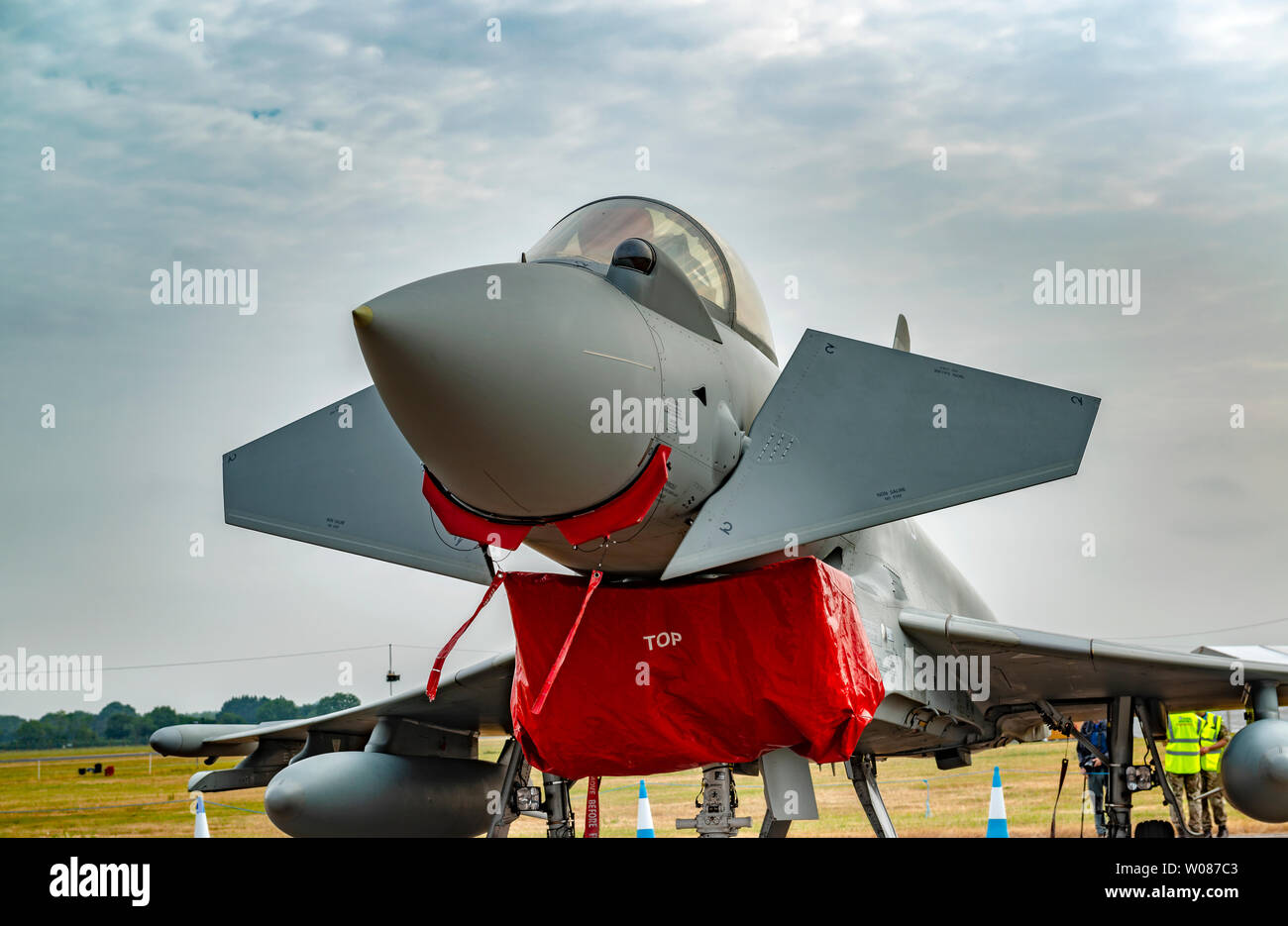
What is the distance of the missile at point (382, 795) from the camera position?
26.9 feet

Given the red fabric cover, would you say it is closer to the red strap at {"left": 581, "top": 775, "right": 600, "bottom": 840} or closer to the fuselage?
the fuselage

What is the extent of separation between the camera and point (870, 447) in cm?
514

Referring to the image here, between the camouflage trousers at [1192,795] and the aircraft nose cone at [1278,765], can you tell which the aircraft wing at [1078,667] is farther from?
the camouflage trousers at [1192,795]

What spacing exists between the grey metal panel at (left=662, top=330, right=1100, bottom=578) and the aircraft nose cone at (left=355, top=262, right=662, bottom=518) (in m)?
0.76

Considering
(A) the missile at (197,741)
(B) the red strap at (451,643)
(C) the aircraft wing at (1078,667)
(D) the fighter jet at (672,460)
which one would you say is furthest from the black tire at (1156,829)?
(A) the missile at (197,741)

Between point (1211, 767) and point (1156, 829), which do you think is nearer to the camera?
point (1156, 829)

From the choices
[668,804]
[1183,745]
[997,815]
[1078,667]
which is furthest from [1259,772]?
[668,804]

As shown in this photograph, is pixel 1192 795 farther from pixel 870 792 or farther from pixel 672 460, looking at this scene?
pixel 672 460

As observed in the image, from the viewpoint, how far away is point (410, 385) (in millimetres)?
3984

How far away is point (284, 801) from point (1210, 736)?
10425 millimetres

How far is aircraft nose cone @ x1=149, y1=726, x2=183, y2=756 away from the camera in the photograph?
1037 cm
